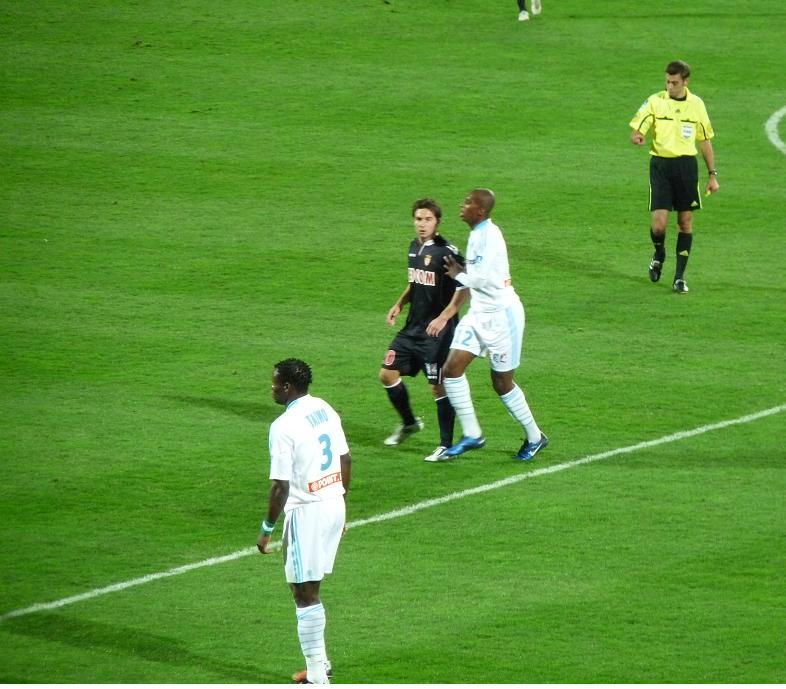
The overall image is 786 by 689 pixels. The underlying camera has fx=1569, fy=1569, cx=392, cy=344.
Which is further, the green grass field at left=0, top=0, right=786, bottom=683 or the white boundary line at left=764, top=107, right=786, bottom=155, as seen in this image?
the white boundary line at left=764, top=107, right=786, bottom=155

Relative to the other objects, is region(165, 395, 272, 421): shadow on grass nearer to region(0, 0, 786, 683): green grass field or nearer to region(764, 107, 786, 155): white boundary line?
region(0, 0, 786, 683): green grass field

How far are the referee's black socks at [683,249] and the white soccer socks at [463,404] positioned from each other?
5052mm

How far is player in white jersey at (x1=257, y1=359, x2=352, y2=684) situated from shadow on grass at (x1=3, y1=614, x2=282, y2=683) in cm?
42

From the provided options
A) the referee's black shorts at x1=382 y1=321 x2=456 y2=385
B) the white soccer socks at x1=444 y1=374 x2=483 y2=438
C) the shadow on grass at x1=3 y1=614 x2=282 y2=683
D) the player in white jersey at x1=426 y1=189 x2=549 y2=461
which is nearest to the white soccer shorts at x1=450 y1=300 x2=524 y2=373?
the player in white jersey at x1=426 y1=189 x2=549 y2=461

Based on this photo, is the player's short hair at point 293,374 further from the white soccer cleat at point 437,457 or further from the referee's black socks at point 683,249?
the referee's black socks at point 683,249

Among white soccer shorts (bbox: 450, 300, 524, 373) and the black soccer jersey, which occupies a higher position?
the black soccer jersey

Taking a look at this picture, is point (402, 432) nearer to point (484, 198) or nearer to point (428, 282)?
point (428, 282)

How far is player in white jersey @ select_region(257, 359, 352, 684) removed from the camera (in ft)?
27.9

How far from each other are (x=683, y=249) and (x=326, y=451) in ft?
29.0

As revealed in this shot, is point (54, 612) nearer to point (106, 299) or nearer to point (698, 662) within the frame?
point (698, 662)

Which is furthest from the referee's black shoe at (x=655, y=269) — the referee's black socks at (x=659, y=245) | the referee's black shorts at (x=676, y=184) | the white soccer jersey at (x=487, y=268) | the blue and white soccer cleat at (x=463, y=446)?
the white soccer jersey at (x=487, y=268)

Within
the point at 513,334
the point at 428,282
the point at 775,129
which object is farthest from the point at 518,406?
the point at 775,129

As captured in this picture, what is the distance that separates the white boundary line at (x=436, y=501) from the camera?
977 cm

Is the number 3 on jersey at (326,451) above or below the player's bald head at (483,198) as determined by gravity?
below
